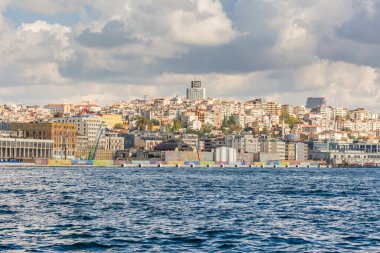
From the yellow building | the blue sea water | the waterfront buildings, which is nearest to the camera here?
the blue sea water

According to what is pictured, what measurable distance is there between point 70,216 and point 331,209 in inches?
552

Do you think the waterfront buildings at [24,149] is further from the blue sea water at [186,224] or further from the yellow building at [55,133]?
the blue sea water at [186,224]

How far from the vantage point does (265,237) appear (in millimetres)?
33438

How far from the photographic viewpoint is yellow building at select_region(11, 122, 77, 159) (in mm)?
191000

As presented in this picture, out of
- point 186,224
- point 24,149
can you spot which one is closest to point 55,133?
point 24,149

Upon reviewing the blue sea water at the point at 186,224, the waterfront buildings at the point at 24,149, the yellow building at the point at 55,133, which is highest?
the yellow building at the point at 55,133

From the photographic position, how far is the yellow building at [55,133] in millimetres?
191000

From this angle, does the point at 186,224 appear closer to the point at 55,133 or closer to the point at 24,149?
the point at 24,149

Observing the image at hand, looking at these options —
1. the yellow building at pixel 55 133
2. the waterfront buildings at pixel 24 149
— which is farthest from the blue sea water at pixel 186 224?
the yellow building at pixel 55 133

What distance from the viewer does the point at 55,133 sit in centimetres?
19262

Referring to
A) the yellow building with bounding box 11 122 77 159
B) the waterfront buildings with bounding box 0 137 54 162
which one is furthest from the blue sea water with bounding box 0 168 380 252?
the yellow building with bounding box 11 122 77 159

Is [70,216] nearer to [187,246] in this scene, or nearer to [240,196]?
[187,246]

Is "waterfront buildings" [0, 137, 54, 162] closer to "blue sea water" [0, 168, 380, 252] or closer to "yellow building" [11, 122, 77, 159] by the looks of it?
"yellow building" [11, 122, 77, 159]

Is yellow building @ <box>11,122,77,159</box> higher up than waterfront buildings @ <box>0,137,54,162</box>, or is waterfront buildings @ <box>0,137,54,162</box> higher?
yellow building @ <box>11,122,77,159</box>
